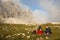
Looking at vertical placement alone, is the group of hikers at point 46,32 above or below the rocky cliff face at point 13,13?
below

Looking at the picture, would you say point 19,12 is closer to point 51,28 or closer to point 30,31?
point 30,31

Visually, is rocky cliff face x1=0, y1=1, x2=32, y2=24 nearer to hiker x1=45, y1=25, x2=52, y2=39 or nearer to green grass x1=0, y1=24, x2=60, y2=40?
green grass x1=0, y1=24, x2=60, y2=40

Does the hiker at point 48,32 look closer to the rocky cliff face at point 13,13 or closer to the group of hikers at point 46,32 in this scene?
the group of hikers at point 46,32

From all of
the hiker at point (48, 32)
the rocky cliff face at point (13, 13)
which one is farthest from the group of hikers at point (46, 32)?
the rocky cliff face at point (13, 13)

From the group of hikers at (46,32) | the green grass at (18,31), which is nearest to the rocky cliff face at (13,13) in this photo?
the green grass at (18,31)

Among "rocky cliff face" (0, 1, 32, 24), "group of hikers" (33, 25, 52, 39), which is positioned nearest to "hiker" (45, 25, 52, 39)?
"group of hikers" (33, 25, 52, 39)

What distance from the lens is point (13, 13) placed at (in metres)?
3.20

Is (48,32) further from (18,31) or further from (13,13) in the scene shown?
(13,13)

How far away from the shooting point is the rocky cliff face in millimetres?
3186

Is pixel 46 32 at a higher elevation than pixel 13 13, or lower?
lower

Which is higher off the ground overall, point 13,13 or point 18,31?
point 13,13

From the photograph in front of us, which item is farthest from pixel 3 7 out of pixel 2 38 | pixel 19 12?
pixel 2 38

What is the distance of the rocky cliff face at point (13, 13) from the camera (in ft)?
10.5

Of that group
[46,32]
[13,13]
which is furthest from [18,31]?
[46,32]
